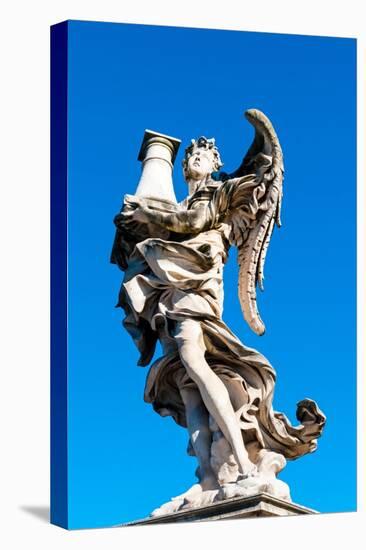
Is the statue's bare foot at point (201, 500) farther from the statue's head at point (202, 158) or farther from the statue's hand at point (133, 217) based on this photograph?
the statue's head at point (202, 158)

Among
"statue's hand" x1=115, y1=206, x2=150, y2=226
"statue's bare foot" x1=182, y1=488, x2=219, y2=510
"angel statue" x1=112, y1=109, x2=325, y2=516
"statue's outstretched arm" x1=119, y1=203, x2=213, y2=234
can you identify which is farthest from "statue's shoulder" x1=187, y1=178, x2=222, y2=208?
"statue's bare foot" x1=182, y1=488, x2=219, y2=510

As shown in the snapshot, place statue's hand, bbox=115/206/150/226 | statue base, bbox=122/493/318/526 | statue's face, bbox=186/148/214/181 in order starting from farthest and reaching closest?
statue's face, bbox=186/148/214/181 < statue's hand, bbox=115/206/150/226 < statue base, bbox=122/493/318/526

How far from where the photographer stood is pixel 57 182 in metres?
19.0

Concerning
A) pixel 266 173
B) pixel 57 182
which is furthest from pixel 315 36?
pixel 57 182

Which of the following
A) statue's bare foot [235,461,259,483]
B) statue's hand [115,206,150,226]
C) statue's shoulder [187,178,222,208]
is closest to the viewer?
statue's bare foot [235,461,259,483]

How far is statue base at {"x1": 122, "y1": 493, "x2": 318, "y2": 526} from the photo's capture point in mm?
18844

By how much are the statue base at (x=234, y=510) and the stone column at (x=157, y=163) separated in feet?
8.30

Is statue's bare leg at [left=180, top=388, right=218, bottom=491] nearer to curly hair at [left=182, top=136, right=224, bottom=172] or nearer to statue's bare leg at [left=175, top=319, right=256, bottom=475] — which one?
statue's bare leg at [left=175, top=319, right=256, bottom=475]

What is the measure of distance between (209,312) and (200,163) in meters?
1.28

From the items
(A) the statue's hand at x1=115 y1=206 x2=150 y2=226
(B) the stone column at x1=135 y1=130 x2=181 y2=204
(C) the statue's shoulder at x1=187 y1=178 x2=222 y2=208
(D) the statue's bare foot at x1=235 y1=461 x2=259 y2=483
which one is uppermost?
(B) the stone column at x1=135 y1=130 x2=181 y2=204

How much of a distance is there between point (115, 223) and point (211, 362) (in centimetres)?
133

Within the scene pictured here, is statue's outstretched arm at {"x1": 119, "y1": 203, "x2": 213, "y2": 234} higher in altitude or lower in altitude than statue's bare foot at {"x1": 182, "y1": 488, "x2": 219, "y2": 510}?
higher

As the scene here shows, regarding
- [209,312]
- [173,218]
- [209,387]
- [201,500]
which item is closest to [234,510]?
[201,500]

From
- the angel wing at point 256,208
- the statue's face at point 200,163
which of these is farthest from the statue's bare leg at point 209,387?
the statue's face at point 200,163
